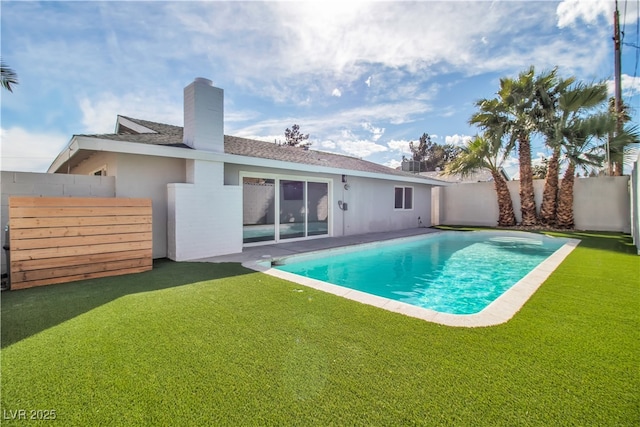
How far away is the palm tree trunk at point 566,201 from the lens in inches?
599

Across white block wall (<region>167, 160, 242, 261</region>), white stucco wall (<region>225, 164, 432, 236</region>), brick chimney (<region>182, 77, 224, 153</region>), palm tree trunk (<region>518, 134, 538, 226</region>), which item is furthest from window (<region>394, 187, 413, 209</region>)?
brick chimney (<region>182, 77, 224, 153</region>)

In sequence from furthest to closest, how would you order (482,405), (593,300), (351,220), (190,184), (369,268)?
1. (351,220)
2. (369,268)
3. (190,184)
4. (593,300)
5. (482,405)

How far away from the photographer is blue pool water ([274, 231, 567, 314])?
643cm

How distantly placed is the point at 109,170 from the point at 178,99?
300 cm

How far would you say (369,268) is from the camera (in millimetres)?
8711

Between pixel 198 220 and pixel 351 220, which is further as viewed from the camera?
pixel 351 220

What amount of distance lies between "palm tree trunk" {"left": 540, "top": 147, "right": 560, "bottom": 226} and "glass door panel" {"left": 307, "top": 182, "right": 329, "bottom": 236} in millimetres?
12402

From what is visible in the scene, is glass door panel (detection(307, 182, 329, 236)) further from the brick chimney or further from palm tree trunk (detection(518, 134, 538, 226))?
palm tree trunk (detection(518, 134, 538, 226))

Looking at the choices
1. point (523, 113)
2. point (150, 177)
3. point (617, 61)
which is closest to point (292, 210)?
point (150, 177)

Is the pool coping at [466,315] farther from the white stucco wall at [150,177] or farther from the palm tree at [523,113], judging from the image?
the palm tree at [523,113]

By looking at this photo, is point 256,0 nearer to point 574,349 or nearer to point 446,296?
point 446,296

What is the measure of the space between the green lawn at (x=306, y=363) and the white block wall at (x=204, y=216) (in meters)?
3.21

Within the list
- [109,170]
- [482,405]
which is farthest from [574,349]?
[109,170]

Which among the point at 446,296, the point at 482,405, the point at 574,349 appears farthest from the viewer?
the point at 446,296
